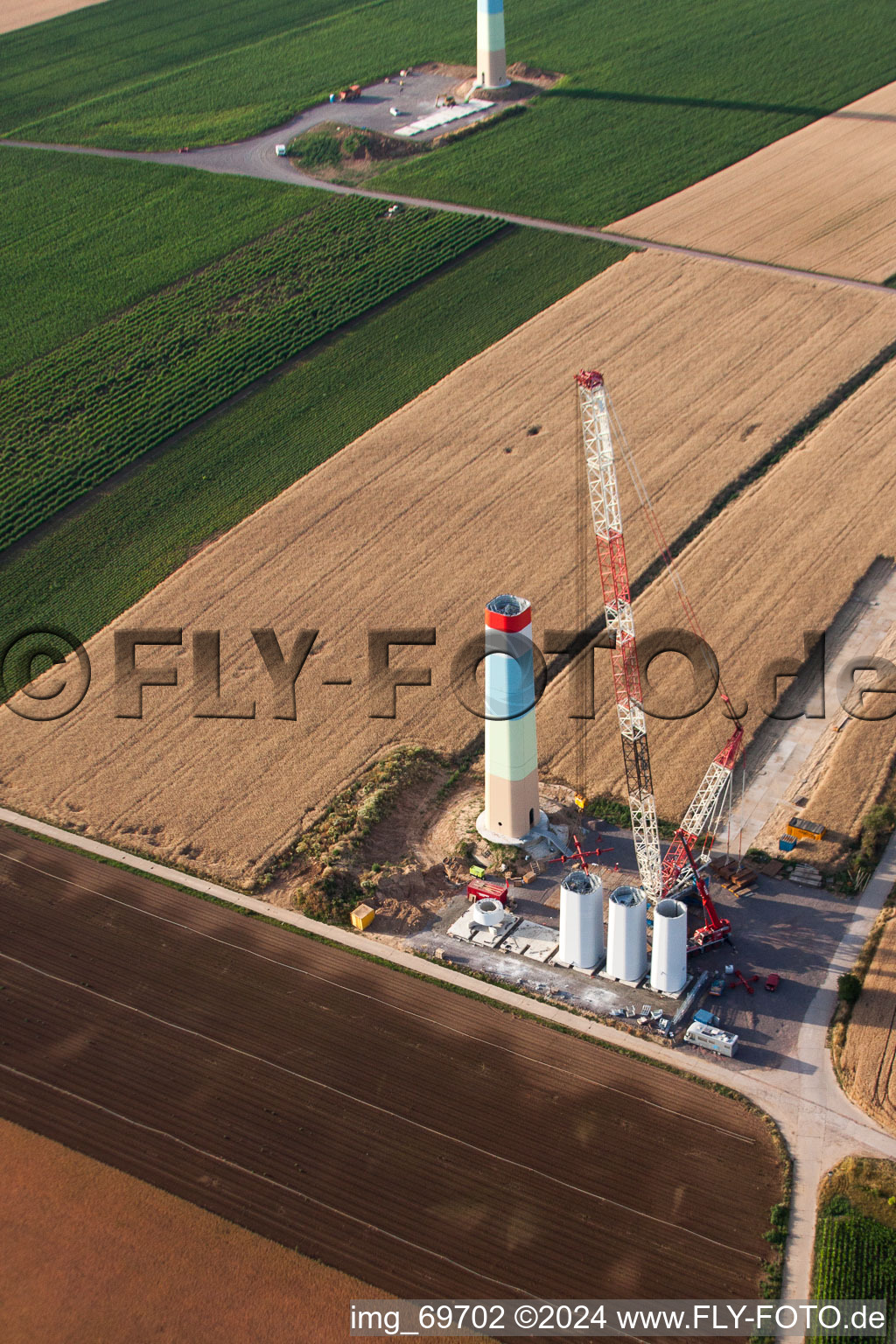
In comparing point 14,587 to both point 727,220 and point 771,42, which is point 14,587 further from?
point 771,42

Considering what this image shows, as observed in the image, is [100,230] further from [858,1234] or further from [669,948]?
[858,1234]

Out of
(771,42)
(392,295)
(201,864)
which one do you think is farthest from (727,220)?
(201,864)

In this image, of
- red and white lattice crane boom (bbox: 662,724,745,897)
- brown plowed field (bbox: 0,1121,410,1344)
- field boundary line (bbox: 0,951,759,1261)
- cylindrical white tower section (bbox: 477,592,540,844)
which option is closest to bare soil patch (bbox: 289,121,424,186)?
cylindrical white tower section (bbox: 477,592,540,844)

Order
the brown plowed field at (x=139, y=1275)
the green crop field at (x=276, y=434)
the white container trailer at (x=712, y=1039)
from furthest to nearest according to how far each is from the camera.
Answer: the green crop field at (x=276, y=434) < the white container trailer at (x=712, y=1039) < the brown plowed field at (x=139, y=1275)

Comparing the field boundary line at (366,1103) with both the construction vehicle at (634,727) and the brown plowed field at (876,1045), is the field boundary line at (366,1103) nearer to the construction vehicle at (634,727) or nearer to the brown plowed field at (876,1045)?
the brown plowed field at (876,1045)

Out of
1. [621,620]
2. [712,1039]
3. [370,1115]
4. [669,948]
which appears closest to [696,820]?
[669,948]

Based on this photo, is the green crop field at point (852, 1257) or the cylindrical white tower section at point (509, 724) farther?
the cylindrical white tower section at point (509, 724)

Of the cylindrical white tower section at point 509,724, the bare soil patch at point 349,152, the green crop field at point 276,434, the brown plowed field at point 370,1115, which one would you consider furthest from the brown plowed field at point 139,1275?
the bare soil patch at point 349,152

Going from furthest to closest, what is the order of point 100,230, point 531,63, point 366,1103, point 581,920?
point 531,63 → point 100,230 → point 581,920 → point 366,1103
